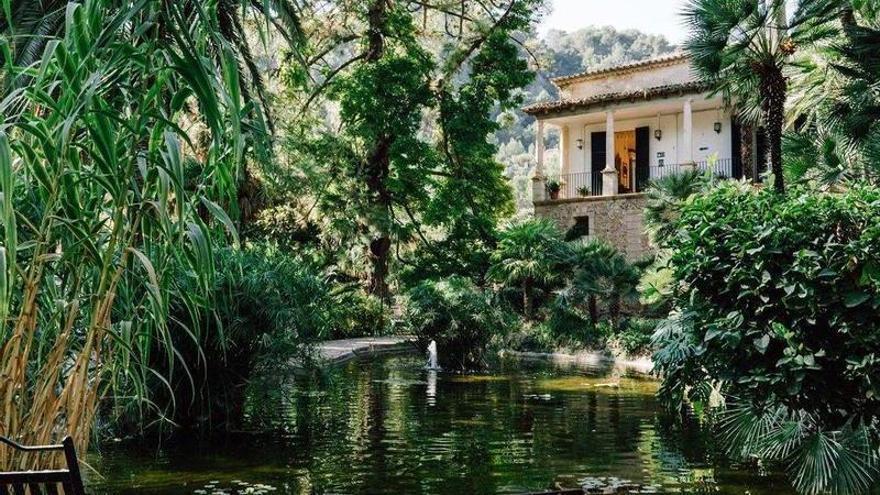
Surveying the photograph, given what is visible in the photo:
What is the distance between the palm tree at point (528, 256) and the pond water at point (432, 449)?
30.6 feet

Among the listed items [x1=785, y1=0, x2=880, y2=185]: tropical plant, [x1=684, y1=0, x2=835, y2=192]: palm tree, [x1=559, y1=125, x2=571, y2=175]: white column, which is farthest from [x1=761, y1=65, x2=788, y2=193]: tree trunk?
[x1=559, y1=125, x2=571, y2=175]: white column

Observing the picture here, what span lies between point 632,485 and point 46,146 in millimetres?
5809

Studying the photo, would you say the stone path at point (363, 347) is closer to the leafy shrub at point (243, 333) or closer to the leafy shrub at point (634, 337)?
the leafy shrub at point (634, 337)

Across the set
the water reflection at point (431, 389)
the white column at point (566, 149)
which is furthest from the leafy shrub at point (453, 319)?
the white column at point (566, 149)

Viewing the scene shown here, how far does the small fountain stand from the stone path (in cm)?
42

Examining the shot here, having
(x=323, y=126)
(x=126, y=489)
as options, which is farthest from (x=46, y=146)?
(x=323, y=126)

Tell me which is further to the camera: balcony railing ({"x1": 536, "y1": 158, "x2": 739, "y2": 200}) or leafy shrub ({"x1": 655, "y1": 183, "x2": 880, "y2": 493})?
balcony railing ({"x1": 536, "y1": 158, "x2": 739, "y2": 200})

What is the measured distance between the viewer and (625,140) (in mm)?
32688

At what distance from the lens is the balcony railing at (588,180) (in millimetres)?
29281

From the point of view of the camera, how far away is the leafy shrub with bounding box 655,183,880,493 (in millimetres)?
6977

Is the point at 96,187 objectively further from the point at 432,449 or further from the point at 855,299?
the point at 432,449

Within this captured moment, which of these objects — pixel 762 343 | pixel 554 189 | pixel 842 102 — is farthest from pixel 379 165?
pixel 762 343

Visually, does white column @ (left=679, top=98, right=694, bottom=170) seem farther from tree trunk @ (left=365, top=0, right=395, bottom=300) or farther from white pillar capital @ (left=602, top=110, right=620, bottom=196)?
tree trunk @ (left=365, top=0, right=395, bottom=300)

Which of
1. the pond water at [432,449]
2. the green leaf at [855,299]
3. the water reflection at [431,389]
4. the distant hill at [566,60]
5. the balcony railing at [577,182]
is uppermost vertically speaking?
the distant hill at [566,60]
